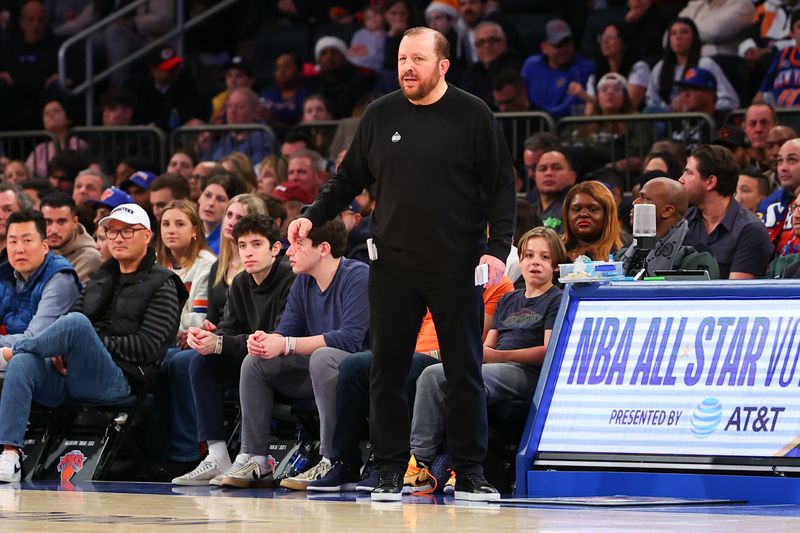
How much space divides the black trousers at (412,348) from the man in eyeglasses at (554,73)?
21.6 ft

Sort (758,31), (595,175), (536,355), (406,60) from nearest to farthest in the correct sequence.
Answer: (406,60), (536,355), (595,175), (758,31)

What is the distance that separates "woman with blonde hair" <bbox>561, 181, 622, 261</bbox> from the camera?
8367 millimetres

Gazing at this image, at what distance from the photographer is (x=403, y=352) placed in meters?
6.68

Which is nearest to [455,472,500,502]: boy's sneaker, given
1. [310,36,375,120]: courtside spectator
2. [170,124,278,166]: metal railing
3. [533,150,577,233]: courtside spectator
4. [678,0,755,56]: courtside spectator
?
[533,150,577,233]: courtside spectator

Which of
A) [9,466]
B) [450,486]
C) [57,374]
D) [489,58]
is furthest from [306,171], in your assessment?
[450,486]

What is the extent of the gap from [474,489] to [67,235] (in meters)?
4.59

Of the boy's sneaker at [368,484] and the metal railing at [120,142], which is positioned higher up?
the metal railing at [120,142]

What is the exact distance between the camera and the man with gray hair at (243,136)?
43.7ft

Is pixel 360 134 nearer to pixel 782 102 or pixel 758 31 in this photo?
pixel 782 102

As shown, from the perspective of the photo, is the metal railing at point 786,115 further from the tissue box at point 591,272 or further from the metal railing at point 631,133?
the tissue box at point 591,272

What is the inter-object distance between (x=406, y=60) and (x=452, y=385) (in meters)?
1.40

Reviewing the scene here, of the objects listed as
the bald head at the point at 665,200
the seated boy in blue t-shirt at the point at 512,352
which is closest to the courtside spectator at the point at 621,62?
the bald head at the point at 665,200

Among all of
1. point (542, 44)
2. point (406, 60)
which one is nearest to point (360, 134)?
point (406, 60)

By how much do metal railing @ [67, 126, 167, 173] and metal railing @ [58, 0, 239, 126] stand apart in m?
1.10
